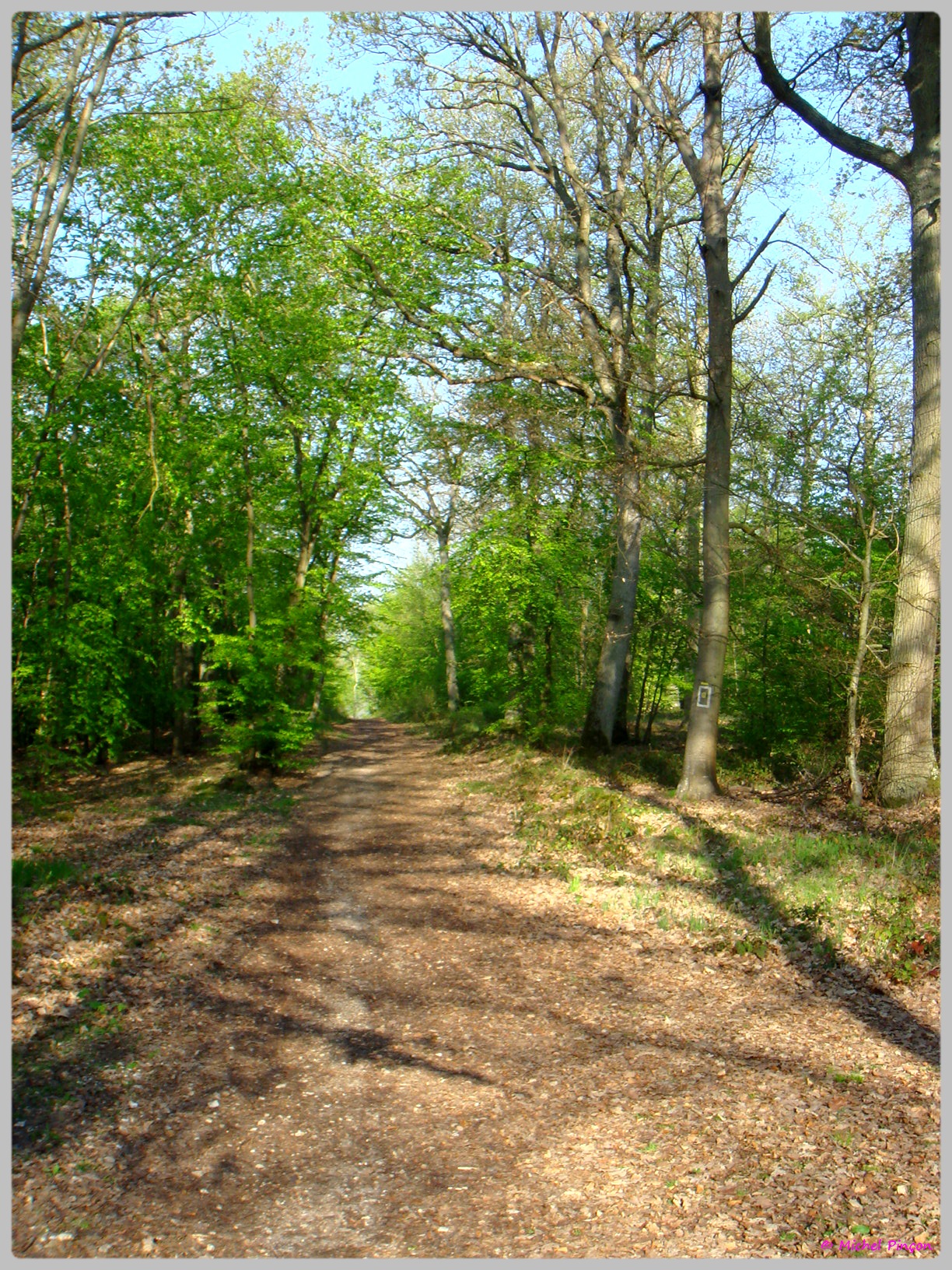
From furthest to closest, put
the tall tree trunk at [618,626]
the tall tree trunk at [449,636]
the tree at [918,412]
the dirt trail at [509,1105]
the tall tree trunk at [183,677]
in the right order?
the tall tree trunk at [449,636] → the tall tree trunk at [183,677] → the tall tree trunk at [618,626] → the tree at [918,412] → the dirt trail at [509,1105]

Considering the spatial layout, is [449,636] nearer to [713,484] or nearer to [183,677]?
[183,677]

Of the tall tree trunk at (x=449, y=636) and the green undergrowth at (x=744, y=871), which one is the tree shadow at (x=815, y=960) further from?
the tall tree trunk at (x=449, y=636)

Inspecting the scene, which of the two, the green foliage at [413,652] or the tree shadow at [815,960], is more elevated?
the green foliage at [413,652]

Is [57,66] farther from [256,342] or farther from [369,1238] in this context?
[369,1238]

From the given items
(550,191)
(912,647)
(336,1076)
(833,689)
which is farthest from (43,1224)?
(550,191)

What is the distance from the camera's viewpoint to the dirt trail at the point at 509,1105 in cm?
396

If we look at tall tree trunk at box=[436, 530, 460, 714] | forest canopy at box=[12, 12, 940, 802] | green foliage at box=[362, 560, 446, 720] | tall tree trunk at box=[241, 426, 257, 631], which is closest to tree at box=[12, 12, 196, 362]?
forest canopy at box=[12, 12, 940, 802]

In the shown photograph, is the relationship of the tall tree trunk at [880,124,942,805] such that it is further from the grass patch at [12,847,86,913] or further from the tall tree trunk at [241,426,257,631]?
the tall tree trunk at [241,426,257,631]

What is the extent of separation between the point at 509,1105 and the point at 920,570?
867cm

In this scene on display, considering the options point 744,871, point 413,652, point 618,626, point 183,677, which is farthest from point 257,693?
point 413,652

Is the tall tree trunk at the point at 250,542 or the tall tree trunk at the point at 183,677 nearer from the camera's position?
the tall tree trunk at the point at 250,542

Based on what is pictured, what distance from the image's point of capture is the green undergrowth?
7.23m

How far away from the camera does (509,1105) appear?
5.10 m

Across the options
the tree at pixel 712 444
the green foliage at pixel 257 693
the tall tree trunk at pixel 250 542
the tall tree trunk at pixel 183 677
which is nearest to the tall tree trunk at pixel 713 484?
the tree at pixel 712 444
